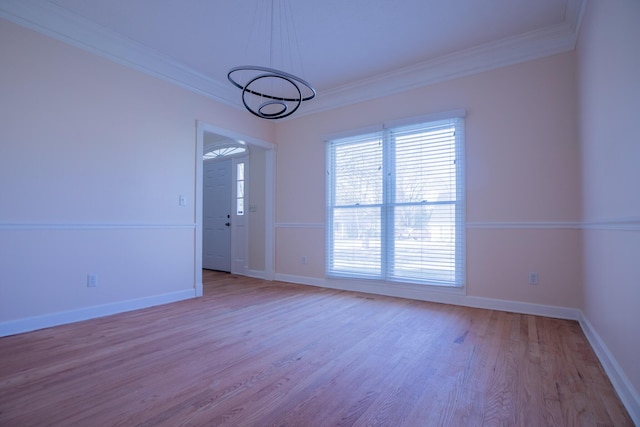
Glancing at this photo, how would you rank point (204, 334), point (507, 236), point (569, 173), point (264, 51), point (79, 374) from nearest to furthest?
point (79, 374) → point (204, 334) → point (569, 173) → point (507, 236) → point (264, 51)

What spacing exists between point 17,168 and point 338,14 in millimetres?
3080

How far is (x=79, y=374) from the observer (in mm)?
1846

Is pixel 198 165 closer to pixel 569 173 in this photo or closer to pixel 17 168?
pixel 17 168

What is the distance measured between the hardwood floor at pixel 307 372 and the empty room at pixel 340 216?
0.02 m

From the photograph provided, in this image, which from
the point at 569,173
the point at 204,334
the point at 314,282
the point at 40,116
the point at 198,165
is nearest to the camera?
the point at 204,334

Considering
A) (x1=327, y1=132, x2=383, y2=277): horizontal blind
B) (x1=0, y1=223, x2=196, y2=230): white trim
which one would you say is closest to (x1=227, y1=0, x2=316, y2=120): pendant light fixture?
(x1=327, y1=132, x2=383, y2=277): horizontal blind

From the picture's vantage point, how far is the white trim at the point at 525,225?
2.92m

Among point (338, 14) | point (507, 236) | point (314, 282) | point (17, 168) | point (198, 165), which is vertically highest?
point (338, 14)

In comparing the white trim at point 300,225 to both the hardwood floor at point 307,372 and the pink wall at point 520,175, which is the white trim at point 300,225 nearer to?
the hardwood floor at point 307,372

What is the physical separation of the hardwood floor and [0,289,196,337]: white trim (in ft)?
0.37

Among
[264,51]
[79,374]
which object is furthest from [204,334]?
[264,51]

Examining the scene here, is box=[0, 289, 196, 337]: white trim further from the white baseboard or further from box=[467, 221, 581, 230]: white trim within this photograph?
box=[467, 221, 581, 230]: white trim

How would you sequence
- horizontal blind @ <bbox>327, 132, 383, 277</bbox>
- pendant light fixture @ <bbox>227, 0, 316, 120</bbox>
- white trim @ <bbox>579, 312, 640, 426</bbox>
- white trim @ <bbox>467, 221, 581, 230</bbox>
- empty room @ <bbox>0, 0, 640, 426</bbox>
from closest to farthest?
white trim @ <bbox>579, 312, 640, 426</bbox> → empty room @ <bbox>0, 0, 640, 426</bbox> → pendant light fixture @ <bbox>227, 0, 316, 120</bbox> → white trim @ <bbox>467, 221, 581, 230</bbox> → horizontal blind @ <bbox>327, 132, 383, 277</bbox>

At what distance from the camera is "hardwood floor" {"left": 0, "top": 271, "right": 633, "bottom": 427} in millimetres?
1454
